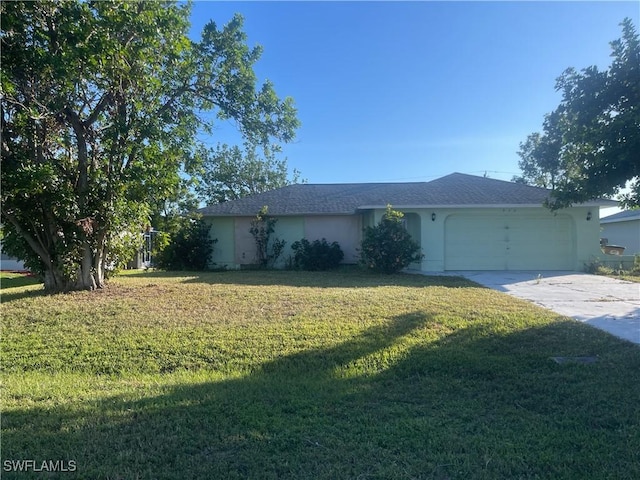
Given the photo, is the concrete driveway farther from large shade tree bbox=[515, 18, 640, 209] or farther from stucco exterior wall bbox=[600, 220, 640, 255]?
stucco exterior wall bbox=[600, 220, 640, 255]

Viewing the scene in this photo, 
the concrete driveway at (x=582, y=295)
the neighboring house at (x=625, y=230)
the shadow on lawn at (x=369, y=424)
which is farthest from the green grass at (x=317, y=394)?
the neighboring house at (x=625, y=230)

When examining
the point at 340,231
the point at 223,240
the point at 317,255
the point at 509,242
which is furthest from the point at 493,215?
the point at 223,240

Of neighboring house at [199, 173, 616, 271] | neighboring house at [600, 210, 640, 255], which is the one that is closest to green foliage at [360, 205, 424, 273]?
neighboring house at [199, 173, 616, 271]

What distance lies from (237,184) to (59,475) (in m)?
31.2

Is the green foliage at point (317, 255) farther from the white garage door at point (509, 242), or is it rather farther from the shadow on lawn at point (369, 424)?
the shadow on lawn at point (369, 424)

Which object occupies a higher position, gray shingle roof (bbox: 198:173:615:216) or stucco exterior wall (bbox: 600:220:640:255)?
gray shingle roof (bbox: 198:173:615:216)

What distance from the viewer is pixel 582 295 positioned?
9484 millimetres

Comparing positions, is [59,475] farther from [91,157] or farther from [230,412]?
[91,157]

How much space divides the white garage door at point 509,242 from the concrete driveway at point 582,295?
44.2 inches

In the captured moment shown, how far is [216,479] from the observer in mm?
2627

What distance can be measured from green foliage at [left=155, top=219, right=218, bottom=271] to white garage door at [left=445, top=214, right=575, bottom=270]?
31.7 ft

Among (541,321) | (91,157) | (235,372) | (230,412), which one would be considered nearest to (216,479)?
(230,412)

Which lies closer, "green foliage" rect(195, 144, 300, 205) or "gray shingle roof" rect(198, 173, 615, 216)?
"gray shingle roof" rect(198, 173, 615, 216)

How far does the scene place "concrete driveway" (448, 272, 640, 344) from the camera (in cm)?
676
